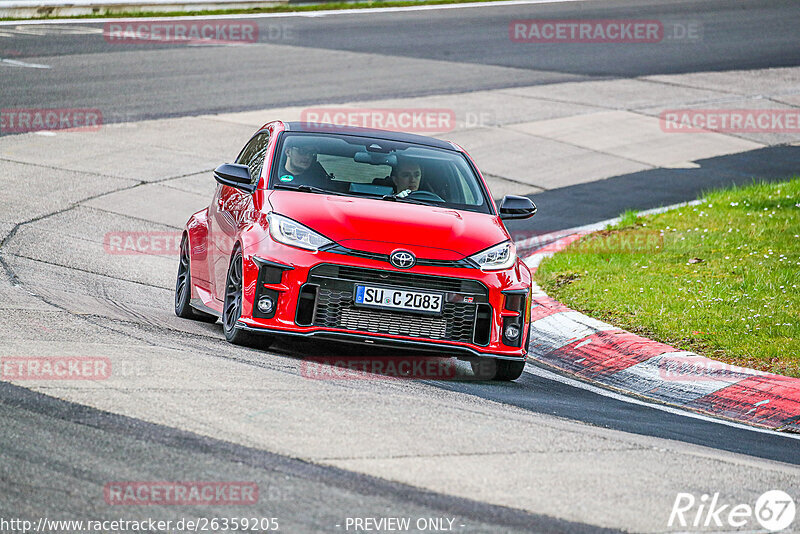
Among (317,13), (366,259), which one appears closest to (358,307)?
(366,259)

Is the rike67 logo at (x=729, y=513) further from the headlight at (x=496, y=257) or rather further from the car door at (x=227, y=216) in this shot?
the car door at (x=227, y=216)

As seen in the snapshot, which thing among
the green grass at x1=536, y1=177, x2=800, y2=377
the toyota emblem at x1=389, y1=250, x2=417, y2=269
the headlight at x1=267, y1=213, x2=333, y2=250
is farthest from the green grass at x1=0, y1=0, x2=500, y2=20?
the toyota emblem at x1=389, y1=250, x2=417, y2=269

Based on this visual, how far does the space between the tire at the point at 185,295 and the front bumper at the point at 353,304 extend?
1.82 meters

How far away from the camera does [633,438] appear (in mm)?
6434

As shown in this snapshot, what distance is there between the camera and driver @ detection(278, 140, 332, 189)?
28.0 feet

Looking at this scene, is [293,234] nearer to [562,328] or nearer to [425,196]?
[425,196]

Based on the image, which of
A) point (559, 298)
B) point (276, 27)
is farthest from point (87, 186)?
point (276, 27)

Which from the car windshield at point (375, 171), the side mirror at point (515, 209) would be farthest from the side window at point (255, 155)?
the side mirror at point (515, 209)

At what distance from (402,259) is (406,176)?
145 centimetres

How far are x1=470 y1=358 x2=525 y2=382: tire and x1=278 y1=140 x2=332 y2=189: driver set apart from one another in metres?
1.69

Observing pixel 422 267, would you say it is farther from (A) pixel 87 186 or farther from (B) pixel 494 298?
(A) pixel 87 186

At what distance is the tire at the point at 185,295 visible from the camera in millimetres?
9445

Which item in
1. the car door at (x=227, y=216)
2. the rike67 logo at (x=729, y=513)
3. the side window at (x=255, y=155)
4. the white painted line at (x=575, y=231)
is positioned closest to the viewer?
the rike67 logo at (x=729, y=513)

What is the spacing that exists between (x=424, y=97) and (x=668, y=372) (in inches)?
530
